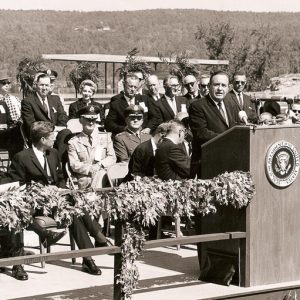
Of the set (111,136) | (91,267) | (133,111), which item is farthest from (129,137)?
(91,267)

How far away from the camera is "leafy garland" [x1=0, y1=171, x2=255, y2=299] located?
5.46 metres

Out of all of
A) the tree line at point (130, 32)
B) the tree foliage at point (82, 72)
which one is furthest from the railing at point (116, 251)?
the tree line at point (130, 32)

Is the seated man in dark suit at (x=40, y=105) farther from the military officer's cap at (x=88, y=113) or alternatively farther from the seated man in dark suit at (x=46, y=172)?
the seated man in dark suit at (x=46, y=172)

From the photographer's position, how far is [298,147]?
659cm

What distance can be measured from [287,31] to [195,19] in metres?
13.3

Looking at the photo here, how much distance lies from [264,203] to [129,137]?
2864 millimetres

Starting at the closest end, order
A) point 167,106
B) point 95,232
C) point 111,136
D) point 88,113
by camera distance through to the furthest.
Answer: point 95,232, point 88,113, point 111,136, point 167,106

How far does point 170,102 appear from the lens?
34.9 ft

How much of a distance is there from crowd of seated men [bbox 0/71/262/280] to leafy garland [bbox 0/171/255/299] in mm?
1255

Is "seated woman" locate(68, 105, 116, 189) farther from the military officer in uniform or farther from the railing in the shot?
the railing

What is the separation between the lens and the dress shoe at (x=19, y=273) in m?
6.86

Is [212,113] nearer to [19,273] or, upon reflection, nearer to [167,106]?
[19,273]

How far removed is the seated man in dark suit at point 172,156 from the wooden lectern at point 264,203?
106cm

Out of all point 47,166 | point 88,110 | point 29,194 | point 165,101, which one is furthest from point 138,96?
point 29,194
